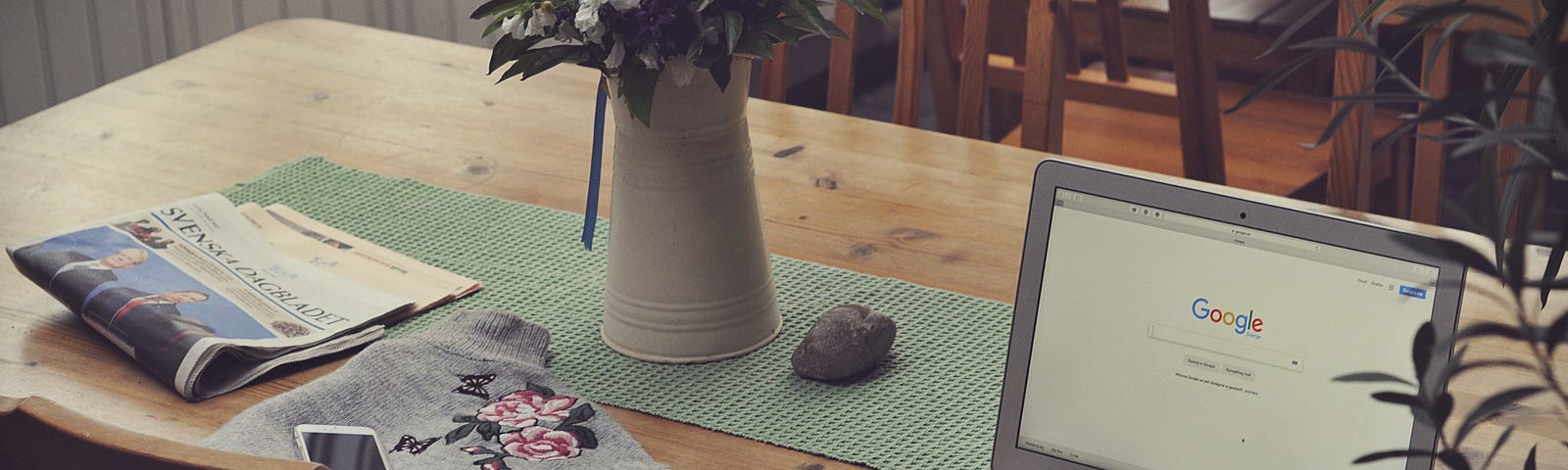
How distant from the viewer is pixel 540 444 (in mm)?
936

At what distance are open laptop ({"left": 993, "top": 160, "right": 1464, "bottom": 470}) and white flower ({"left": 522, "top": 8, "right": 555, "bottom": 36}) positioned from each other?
322mm

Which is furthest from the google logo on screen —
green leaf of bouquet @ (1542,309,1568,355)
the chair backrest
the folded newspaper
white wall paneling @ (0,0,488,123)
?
white wall paneling @ (0,0,488,123)

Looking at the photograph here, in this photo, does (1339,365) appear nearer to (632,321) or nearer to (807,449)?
(807,449)

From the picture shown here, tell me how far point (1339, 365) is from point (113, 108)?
1.28 m

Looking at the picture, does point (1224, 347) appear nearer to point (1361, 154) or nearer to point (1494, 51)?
point (1494, 51)

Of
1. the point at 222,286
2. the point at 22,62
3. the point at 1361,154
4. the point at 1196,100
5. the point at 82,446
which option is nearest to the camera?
the point at 82,446

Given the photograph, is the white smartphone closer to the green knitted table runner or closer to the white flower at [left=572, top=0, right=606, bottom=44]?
the green knitted table runner

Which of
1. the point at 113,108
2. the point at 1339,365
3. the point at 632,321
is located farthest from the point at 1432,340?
the point at 113,108

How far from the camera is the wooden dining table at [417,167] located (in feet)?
3.32

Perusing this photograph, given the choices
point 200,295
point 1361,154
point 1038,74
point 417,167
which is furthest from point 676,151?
point 1361,154

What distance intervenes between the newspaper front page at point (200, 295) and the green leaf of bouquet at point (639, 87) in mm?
307

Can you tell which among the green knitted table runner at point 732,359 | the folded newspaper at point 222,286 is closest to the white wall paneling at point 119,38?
the green knitted table runner at point 732,359

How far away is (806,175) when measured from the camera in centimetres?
138

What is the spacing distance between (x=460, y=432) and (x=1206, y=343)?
1.53ft
